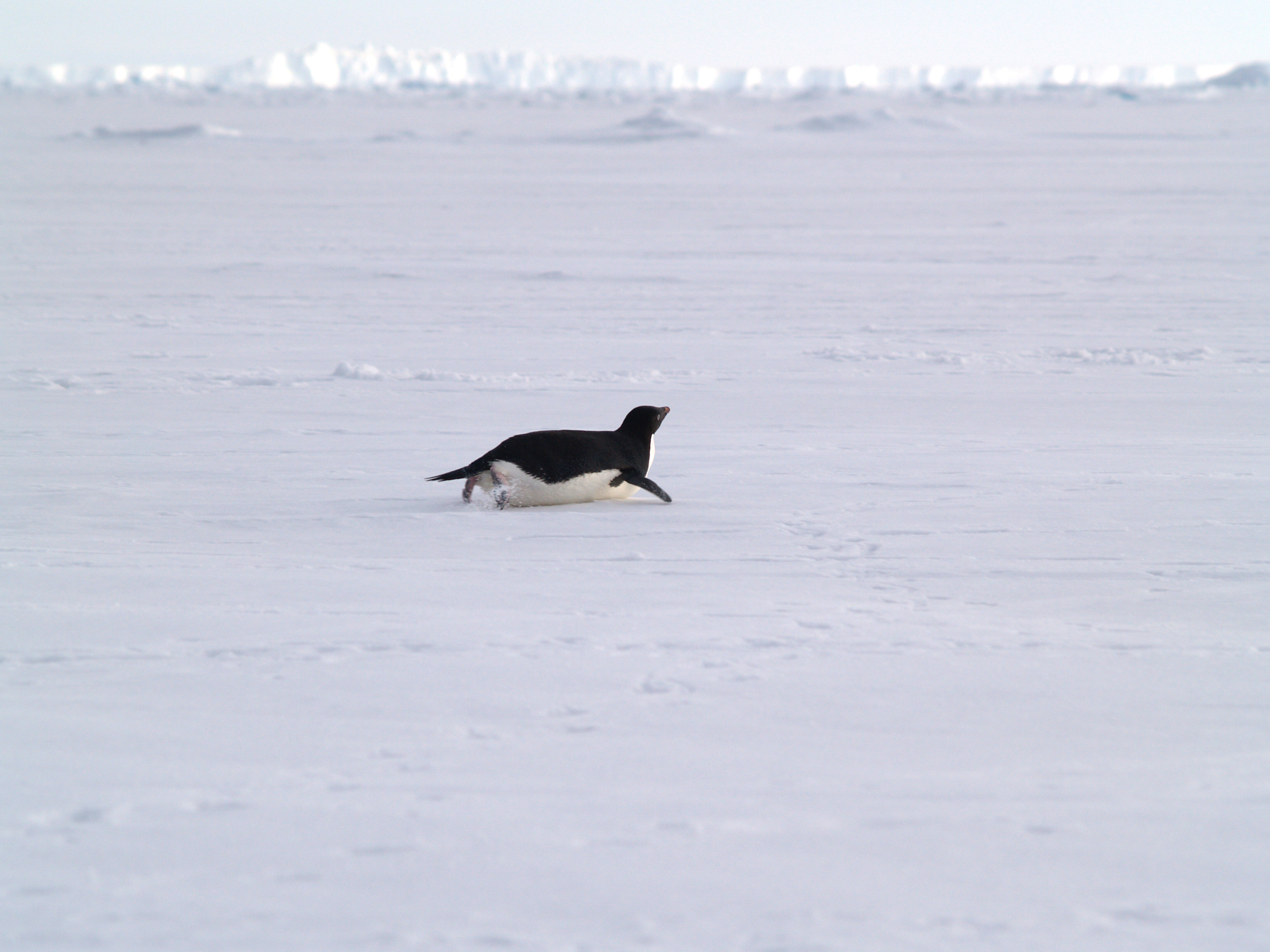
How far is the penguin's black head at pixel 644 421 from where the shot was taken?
5.33m

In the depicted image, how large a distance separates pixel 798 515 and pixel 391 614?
1.97 meters

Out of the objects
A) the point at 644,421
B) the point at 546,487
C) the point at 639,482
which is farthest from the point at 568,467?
the point at 644,421

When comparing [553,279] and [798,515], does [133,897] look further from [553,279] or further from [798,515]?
[553,279]

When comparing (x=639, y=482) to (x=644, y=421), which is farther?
(x=644, y=421)

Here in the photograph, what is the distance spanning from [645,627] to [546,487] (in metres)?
1.51

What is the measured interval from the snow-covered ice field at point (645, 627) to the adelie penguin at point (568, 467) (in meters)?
0.14

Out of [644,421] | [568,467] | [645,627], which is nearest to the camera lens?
[645,627]

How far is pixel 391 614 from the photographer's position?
388 cm

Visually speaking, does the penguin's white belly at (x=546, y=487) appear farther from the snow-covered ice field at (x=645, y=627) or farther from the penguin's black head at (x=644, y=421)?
the penguin's black head at (x=644, y=421)

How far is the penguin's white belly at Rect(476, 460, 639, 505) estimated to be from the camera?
5.11m

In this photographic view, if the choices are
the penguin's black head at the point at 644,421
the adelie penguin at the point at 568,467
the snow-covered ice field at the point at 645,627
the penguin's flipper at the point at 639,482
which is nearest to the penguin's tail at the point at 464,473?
the adelie penguin at the point at 568,467

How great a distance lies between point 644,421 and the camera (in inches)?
210

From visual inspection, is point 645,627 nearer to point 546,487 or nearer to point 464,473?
point 546,487

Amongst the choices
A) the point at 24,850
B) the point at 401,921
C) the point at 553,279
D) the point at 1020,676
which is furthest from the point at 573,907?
the point at 553,279
